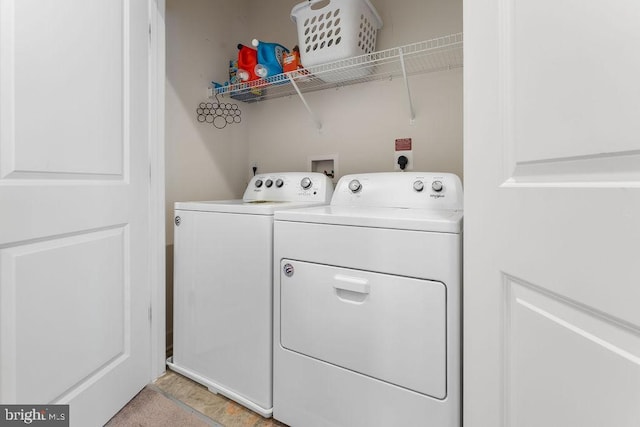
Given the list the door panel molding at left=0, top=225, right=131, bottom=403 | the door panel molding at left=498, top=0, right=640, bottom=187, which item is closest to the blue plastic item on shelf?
the door panel molding at left=0, top=225, right=131, bottom=403

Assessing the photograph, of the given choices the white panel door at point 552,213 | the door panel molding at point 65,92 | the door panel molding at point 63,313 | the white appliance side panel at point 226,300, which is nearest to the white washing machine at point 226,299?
Result: the white appliance side panel at point 226,300

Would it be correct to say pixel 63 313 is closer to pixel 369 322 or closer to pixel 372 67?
pixel 369 322

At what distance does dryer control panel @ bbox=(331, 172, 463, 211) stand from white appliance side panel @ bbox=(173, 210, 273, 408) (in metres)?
0.50

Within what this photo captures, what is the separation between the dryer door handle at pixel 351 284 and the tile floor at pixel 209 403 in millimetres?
687

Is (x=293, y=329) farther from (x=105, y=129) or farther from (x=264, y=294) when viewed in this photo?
(x=105, y=129)

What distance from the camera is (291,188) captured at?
1.82 m

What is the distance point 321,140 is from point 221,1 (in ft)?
3.83

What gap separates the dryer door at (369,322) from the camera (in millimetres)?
967

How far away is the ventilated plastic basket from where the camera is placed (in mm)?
1557

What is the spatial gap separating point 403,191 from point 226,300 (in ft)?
3.12

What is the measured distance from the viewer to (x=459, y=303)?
94 cm

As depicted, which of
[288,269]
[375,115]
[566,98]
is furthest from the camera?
[375,115]

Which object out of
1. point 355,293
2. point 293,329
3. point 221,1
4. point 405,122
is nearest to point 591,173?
point 355,293

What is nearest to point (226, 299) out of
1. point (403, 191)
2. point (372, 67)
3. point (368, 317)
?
point (368, 317)
